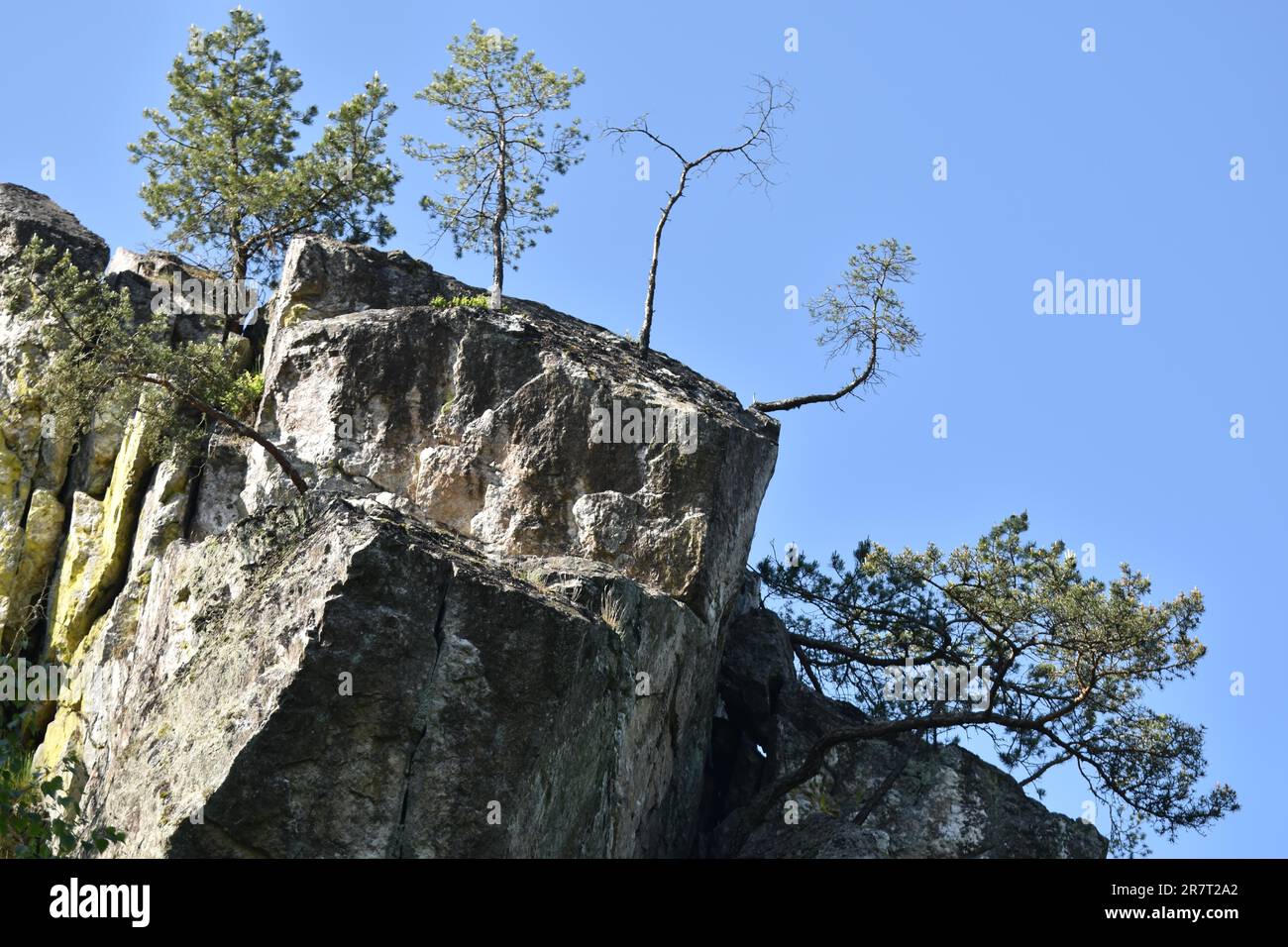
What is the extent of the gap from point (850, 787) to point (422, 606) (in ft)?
36.8

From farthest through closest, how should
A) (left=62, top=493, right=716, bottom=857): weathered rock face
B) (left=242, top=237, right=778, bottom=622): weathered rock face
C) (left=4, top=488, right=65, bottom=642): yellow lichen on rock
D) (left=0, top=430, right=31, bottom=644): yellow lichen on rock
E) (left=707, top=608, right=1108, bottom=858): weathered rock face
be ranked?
(left=0, top=430, right=31, bottom=644): yellow lichen on rock, (left=4, top=488, right=65, bottom=642): yellow lichen on rock, (left=707, top=608, right=1108, bottom=858): weathered rock face, (left=242, top=237, right=778, bottom=622): weathered rock face, (left=62, top=493, right=716, bottom=857): weathered rock face

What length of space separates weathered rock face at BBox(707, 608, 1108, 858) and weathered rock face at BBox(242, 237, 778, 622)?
2.36 meters

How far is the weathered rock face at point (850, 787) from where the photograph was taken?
23516 millimetres

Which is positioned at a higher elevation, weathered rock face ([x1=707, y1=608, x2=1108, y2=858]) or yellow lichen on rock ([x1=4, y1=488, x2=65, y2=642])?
yellow lichen on rock ([x1=4, y1=488, x2=65, y2=642])

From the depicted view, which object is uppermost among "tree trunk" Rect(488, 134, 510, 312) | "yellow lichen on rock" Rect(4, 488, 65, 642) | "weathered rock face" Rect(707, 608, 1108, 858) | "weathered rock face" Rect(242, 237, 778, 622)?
"tree trunk" Rect(488, 134, 510, 312)

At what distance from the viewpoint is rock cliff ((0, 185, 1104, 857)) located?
14844 mm

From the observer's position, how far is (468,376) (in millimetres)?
24250

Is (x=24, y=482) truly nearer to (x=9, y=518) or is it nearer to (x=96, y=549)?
(x=9, y=518)

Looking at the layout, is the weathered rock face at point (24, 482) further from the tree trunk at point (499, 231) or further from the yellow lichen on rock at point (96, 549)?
the tree trunk at point (499, 231)

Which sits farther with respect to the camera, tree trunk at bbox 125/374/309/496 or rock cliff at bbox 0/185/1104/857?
tree trunk at bbox 125/374/309/496

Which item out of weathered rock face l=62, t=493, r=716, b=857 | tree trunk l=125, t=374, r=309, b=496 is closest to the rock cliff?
weathered rock face l=62, t=493, r=716, b=857

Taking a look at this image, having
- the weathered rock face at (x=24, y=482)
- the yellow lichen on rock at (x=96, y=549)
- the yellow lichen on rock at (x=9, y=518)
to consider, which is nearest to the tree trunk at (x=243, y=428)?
the yellow lichen on rock at (x=96, y=549)

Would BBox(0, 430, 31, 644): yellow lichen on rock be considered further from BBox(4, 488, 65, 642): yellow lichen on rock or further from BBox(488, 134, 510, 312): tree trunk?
BBox(488, 134, 510, 312): tree trunk

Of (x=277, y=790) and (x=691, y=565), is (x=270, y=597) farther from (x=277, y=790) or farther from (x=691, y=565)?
(x=691, y=565)
